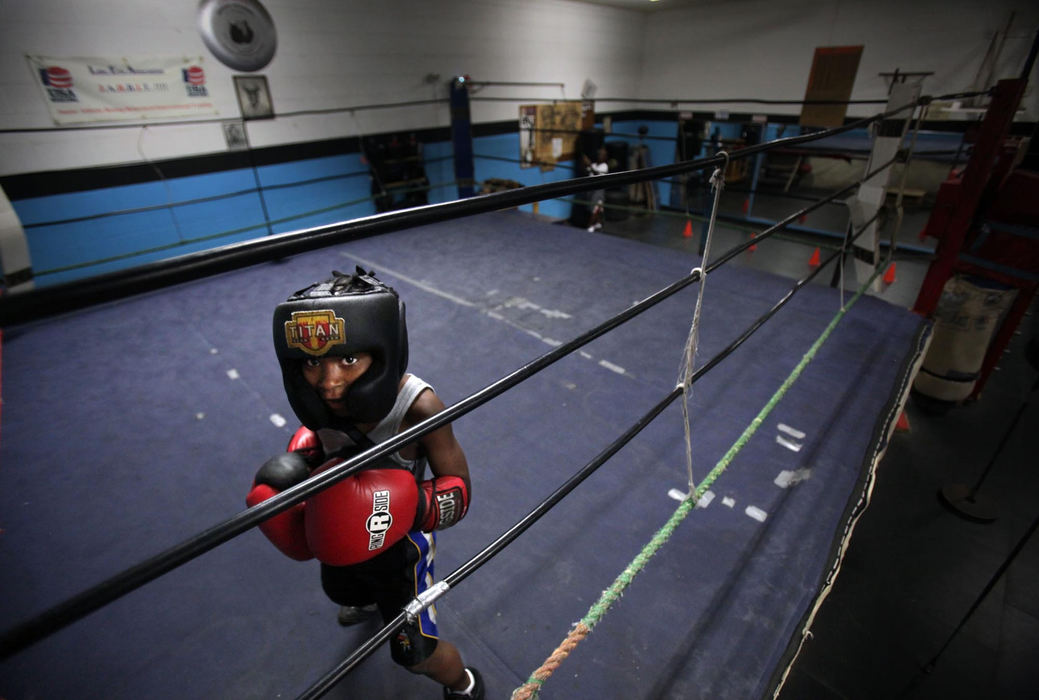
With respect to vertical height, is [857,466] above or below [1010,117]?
below

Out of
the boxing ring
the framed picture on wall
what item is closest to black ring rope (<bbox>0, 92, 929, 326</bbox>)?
the boxing ring

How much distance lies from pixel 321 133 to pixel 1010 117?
512 cm

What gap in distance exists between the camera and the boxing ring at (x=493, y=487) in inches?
38.6

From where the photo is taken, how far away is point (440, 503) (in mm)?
876

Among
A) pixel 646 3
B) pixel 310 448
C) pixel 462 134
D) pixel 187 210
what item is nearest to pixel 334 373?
pixel 310 448

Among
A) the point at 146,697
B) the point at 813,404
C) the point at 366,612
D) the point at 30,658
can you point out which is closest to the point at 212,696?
the point at 146,697

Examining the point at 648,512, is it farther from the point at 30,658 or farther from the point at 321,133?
the point at 321,133

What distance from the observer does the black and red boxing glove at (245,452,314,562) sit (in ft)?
2.55

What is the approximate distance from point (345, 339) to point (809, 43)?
27.6 ft

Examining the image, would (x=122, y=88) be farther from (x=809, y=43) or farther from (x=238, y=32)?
(x=809, y=43)

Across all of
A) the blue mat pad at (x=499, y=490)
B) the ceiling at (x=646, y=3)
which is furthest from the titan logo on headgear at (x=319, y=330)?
the ceiling at (x=646, y=3)

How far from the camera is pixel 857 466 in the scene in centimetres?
173

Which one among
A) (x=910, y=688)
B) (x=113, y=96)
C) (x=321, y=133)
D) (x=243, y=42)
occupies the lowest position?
(x=910, y=688)

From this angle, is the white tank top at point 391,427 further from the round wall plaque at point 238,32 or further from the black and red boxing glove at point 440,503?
the round wall plaque at point 238,32
